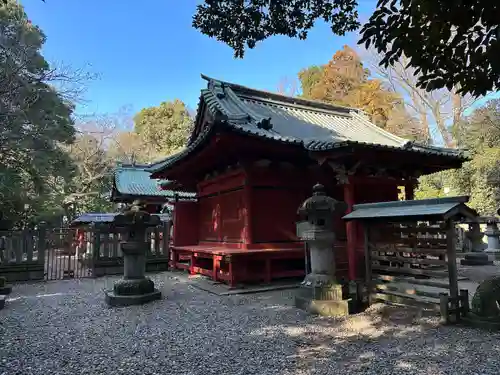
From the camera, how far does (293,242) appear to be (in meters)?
9.66

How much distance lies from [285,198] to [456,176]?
17334 mm

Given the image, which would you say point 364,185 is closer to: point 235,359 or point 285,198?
point 285,198

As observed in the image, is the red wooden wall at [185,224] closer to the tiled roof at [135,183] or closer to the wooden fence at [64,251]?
the wooden fence at [64,251]

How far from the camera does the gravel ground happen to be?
381cm

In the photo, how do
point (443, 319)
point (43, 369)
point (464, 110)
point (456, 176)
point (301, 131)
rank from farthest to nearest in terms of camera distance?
point (464, 110) → point (456, 176) → point (301, 131) → point (443, 319) → point (43, 369)

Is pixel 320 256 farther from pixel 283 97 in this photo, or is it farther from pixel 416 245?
pixel 283 97

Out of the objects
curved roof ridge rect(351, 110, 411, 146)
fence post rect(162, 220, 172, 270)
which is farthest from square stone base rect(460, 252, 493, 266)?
fence post rect(162, 220, 172, 270)

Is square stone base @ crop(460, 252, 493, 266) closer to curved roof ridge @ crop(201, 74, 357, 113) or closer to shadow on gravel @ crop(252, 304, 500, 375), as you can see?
curved roof ridge @ crop(201, 74, 357, 113)

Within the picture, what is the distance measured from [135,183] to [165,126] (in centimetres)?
1760

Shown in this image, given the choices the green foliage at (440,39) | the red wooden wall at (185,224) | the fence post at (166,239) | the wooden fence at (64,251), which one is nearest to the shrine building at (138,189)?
the wooden fence at (64,251)

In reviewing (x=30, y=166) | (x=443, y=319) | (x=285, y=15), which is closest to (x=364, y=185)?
A: (x=443, y=319)

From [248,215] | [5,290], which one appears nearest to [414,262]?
[248,215]

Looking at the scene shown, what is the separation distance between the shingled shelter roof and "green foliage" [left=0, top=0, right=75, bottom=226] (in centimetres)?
481

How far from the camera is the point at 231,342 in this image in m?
4.68
